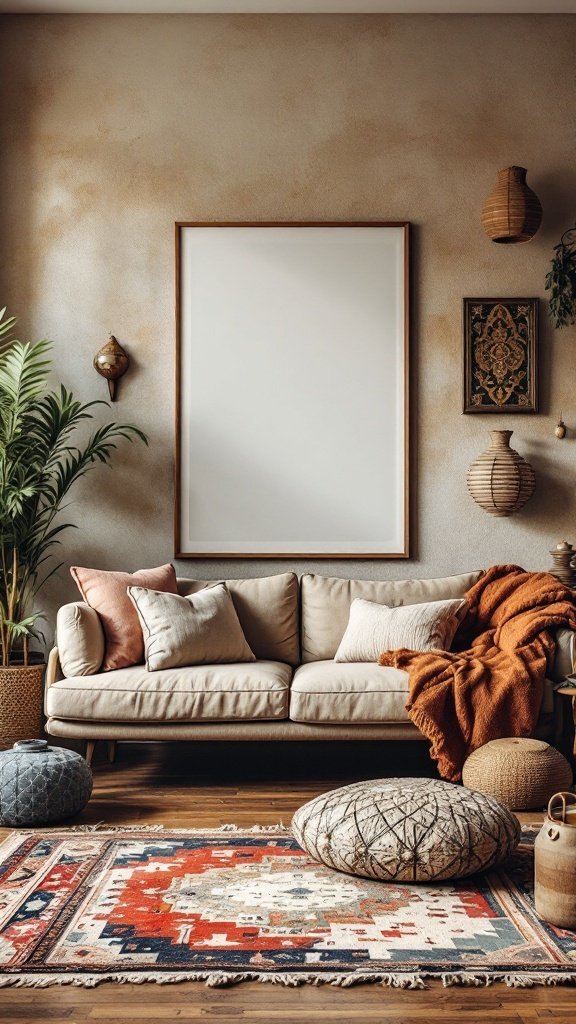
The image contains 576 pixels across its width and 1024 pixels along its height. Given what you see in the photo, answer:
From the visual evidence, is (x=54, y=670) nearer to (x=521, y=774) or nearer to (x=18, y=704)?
(x=18, y=704)

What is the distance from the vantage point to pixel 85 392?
15.8ft

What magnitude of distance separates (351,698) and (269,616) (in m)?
0.77

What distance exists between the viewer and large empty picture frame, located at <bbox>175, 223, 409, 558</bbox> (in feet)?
15.6

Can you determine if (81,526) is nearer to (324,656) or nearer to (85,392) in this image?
(85,392)

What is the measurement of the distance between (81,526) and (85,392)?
2.13ft

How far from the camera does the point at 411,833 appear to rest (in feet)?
8.73

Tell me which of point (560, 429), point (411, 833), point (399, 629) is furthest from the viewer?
point (560, 429)

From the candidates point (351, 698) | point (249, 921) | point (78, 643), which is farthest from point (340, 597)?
point (249, 921)

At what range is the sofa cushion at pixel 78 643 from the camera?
13.0 feet

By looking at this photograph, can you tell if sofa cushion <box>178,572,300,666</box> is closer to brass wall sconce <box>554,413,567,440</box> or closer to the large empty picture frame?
the large empty picture frame

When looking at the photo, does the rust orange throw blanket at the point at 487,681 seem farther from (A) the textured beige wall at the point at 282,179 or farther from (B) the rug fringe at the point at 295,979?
(B) the rug fringe at the point at 295,979

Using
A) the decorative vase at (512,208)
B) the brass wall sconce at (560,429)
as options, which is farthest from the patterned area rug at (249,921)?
the decorative vase at (512,208)

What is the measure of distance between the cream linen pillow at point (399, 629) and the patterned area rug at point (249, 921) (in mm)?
1090

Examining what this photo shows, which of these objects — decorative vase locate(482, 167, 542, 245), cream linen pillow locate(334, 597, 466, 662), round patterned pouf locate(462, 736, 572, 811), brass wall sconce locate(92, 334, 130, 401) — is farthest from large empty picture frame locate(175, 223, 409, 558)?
round patterned pouf locate(462, 736, 572, 811)
